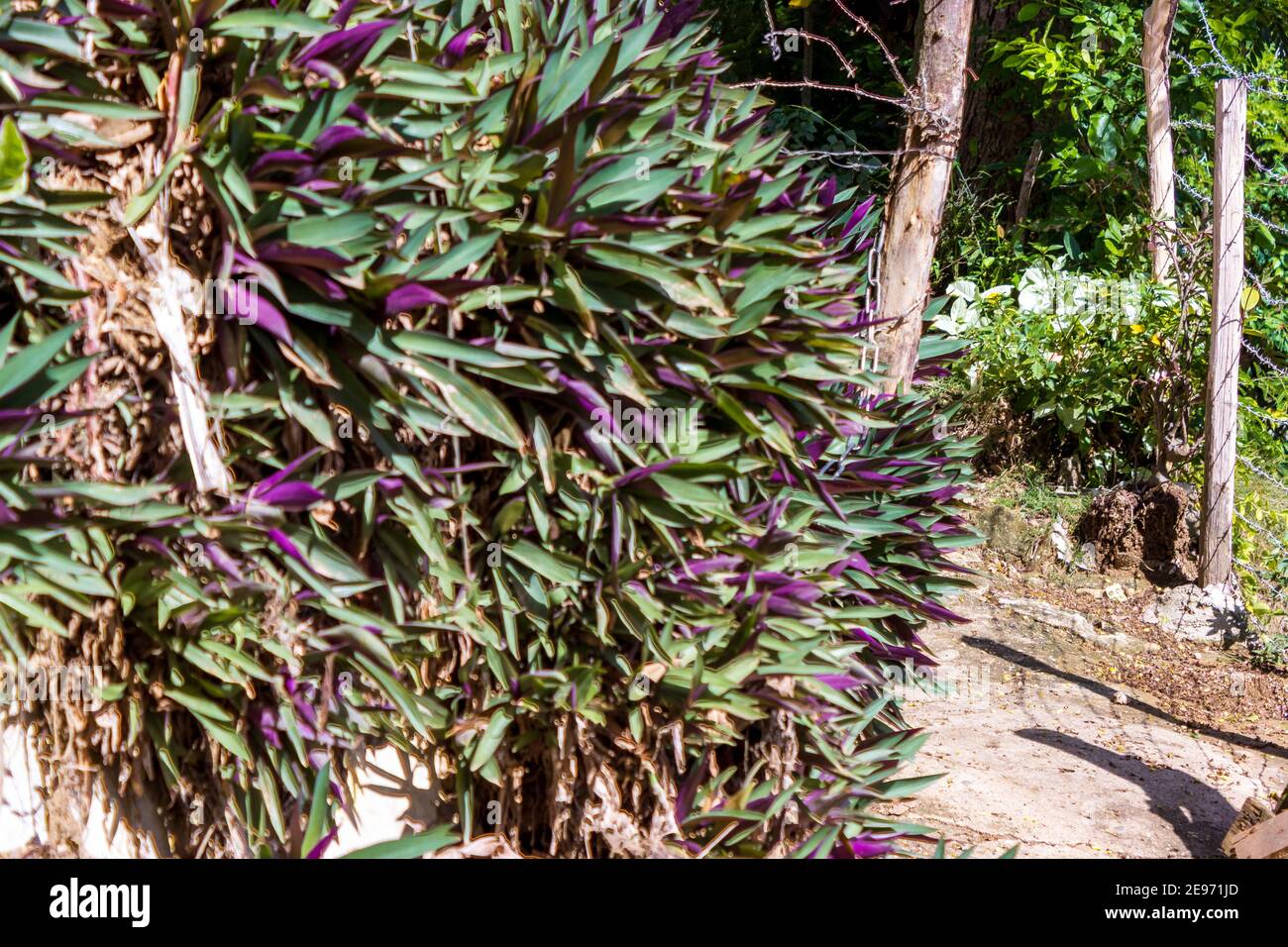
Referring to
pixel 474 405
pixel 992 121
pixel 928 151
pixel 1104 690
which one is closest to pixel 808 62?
pixel 992 121

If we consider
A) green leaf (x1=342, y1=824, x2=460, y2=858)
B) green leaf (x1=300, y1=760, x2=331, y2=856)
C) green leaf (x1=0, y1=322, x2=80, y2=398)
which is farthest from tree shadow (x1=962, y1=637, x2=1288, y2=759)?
green leaf (x1=0, y1=322, x2=80, y2=398)

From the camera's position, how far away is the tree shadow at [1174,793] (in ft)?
12.5

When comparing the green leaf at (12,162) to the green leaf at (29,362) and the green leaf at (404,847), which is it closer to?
the green leaf at (29,362)

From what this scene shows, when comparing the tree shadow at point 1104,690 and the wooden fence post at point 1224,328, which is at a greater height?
the wooden fence post at point 1224,328

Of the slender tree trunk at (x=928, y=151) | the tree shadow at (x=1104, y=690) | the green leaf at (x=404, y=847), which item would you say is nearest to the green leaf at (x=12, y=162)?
the green leaf at (x=404, y=847)

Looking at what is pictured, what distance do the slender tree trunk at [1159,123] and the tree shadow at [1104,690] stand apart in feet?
8.92

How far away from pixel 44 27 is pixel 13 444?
27.5 inches

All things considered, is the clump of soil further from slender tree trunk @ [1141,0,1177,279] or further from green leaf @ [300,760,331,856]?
green leaf @ [300,760,331,856]

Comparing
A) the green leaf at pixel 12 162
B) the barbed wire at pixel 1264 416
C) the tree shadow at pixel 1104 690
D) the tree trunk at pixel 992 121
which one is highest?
the tree trunk at pixel 992 121

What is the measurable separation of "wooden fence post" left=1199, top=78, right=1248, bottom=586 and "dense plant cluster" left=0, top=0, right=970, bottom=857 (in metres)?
3.56

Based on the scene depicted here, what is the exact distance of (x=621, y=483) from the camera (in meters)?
2.32

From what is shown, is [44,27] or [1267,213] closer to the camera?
[44,27]

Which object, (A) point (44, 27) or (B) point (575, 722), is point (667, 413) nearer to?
(B) point (575, 722)
